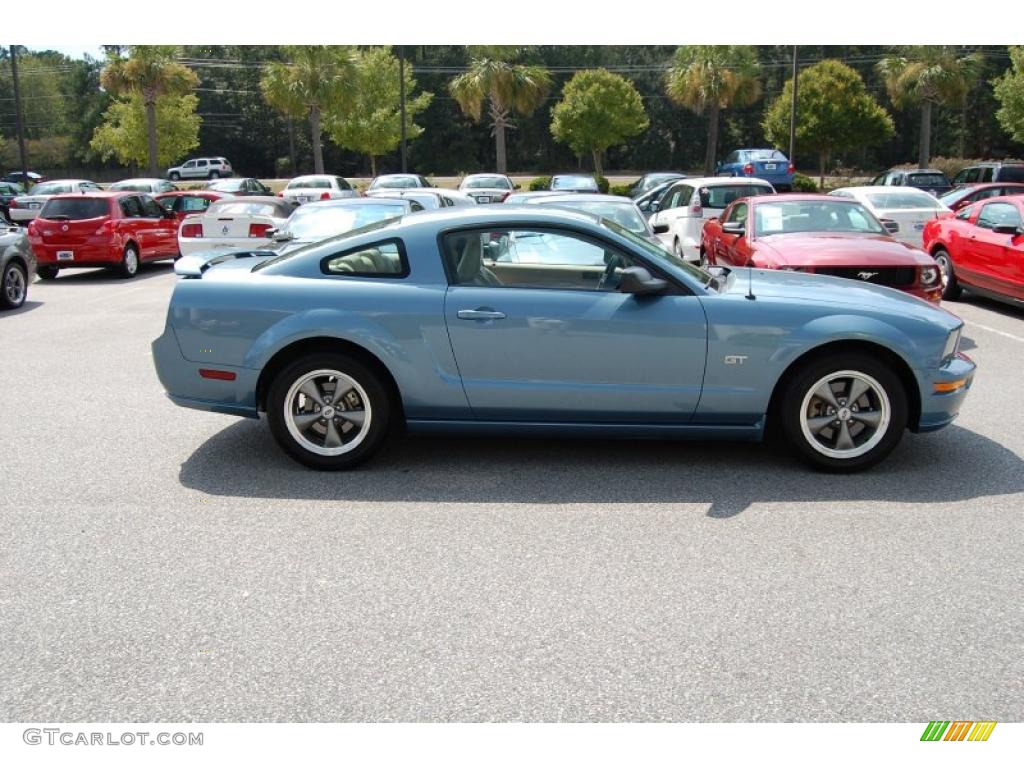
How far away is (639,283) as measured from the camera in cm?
575

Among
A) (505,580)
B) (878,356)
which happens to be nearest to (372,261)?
(505,580)

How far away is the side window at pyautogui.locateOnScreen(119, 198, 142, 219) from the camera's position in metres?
18.4

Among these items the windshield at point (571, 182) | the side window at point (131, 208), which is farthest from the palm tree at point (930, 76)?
the side window at point (131, 208)

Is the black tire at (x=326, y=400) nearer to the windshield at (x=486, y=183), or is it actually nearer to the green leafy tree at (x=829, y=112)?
the windshield at (x=486, y=183)

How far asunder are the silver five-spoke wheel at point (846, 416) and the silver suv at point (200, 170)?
200ft

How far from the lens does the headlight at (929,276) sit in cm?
953

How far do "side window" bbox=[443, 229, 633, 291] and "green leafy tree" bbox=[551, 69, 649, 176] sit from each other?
45.7 metres

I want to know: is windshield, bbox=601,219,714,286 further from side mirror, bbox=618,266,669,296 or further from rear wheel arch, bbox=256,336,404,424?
rear wheel arch, bbox=256,336,404,424

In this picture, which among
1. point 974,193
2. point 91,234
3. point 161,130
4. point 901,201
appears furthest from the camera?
point 161,130

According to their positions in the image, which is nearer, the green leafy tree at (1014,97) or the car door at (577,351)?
the car door at (577,351)

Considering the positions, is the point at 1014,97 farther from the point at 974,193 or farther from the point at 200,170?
the point at 200,170
